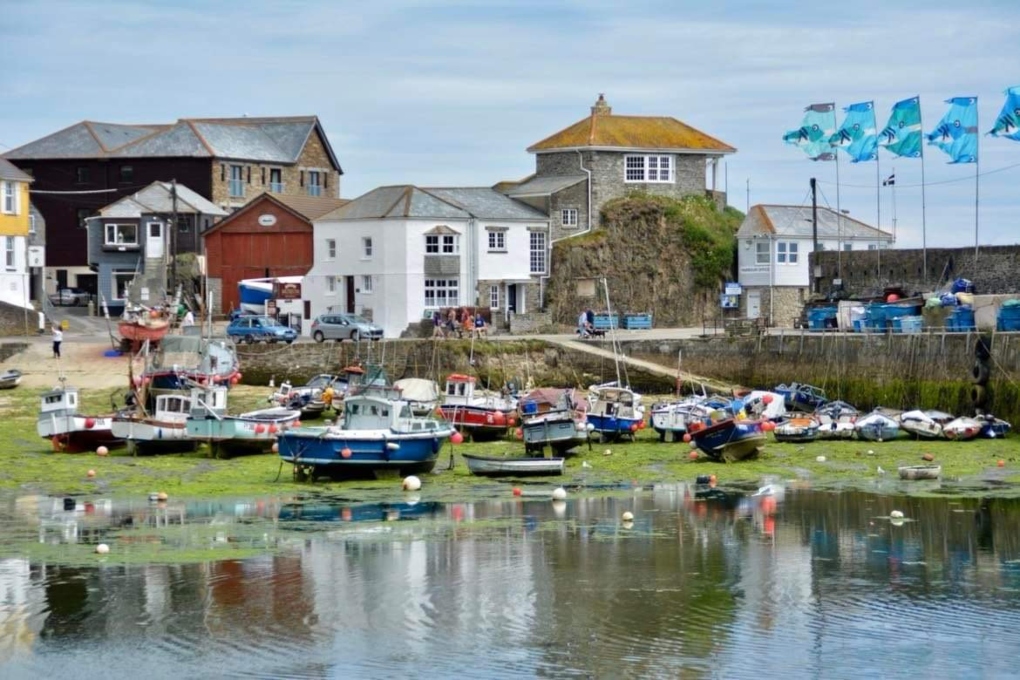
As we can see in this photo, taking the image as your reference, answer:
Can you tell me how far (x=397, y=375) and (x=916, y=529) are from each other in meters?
28.5

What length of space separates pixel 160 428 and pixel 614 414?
40.3 feet

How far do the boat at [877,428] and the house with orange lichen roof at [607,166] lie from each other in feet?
85.0

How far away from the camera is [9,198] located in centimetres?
7044

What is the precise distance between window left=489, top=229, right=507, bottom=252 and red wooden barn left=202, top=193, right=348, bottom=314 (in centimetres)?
898

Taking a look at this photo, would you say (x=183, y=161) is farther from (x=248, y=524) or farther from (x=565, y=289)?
(x=248, y=524)

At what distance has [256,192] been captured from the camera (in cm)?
8788

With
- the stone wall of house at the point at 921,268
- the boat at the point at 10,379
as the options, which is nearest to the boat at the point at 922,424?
the stone wall of house at the point at 921,268

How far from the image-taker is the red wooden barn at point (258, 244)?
246 feet

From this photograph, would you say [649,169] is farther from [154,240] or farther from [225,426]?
[225,426]

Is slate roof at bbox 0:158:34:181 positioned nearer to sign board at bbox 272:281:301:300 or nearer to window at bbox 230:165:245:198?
sign board at bbox 272:281:301:300

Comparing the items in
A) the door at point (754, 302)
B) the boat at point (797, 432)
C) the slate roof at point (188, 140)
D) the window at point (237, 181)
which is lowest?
the boat at point (797, 432)

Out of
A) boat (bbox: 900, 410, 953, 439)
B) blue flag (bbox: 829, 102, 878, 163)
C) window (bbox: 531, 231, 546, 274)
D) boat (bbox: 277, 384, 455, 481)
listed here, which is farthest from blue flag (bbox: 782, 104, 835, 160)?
boat (bbox: 277, 384, 455, 481)

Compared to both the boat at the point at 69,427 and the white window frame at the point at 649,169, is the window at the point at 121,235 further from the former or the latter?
the boat at the point at 69,427

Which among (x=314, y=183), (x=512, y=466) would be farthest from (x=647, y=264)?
(x=512, y=466)
